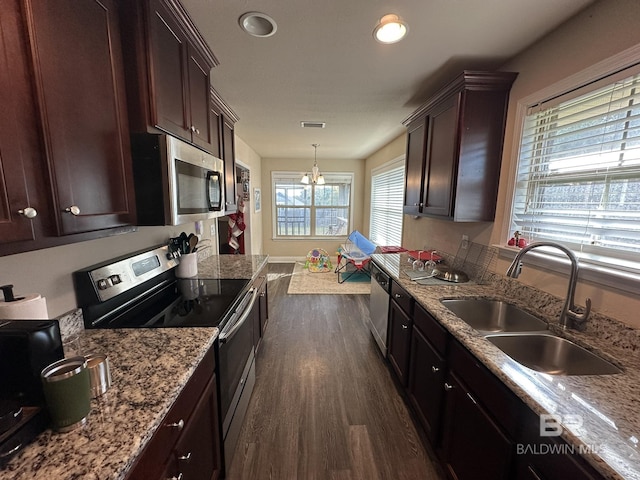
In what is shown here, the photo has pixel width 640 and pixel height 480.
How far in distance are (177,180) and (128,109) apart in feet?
1.15

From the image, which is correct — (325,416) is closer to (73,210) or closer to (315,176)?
(73,210)

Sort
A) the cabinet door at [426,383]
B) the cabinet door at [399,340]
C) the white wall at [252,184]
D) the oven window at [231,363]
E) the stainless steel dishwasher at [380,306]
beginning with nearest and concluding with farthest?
the oven window at [231,363] → the cabinet door at [426,383] → the cabinet door at [399,340] → the stainless steel dishwasher at [380,306] → the white wall at [252,184]

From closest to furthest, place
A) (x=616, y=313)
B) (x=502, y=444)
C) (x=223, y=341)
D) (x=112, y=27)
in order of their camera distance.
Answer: (x=502, y=444)
(x=112, y=27)
(x=616, y=313)
(x=223, y=341)

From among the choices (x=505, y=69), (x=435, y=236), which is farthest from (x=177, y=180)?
(x=435, y=236)

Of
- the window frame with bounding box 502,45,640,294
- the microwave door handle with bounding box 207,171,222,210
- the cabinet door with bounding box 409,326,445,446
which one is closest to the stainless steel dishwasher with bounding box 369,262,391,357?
the cabinet door with bounding box 409,326,445,446

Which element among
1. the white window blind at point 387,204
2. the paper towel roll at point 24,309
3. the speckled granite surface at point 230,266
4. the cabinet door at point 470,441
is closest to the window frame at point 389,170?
the white window blind at point 387,204

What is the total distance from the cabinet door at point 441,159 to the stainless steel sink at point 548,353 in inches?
38.8

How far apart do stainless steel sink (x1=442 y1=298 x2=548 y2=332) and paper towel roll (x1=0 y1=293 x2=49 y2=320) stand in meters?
1.89

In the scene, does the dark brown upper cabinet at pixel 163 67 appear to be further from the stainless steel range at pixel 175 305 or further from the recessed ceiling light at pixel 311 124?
the recessed ceiling light at pixel 311 124

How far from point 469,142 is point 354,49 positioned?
1.02 meters

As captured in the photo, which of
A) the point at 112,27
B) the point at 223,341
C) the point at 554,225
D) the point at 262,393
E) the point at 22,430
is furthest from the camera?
the point at 262,393

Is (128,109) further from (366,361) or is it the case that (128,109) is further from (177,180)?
(366,361)

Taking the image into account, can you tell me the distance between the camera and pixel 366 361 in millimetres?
2549

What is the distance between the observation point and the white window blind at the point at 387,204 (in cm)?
429
